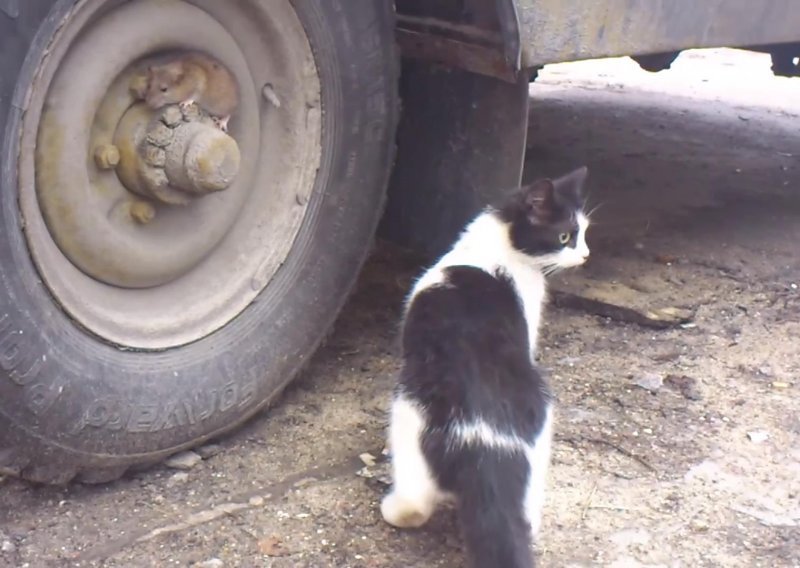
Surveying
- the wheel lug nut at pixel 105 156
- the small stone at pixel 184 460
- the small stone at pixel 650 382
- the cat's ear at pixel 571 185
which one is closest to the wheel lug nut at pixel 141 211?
the wheel lug nut at pixel 105 156

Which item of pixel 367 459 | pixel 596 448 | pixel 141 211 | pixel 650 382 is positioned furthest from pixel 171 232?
pixel 650 382

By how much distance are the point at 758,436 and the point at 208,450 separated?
1.55 meters

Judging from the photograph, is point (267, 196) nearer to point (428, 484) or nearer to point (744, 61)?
point (428, 484)

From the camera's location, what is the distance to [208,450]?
2645mm

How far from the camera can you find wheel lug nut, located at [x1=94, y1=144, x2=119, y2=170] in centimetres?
227

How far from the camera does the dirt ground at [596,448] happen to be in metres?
2.29

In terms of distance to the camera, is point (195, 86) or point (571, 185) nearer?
point (195, 86)

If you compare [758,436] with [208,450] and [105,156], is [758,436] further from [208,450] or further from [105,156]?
[105,156]

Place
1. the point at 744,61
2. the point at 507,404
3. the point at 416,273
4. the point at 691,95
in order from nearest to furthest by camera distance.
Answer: the point at 507,404, the point at 416,273, the point at 691,95, the point at 744,61

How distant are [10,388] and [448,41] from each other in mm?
1468

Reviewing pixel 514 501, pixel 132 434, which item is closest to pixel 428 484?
pixel 514 501

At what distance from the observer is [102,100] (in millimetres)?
2264

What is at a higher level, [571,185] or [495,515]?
[571,185]

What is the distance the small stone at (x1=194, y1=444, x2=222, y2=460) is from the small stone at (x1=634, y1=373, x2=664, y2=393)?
1330mm
